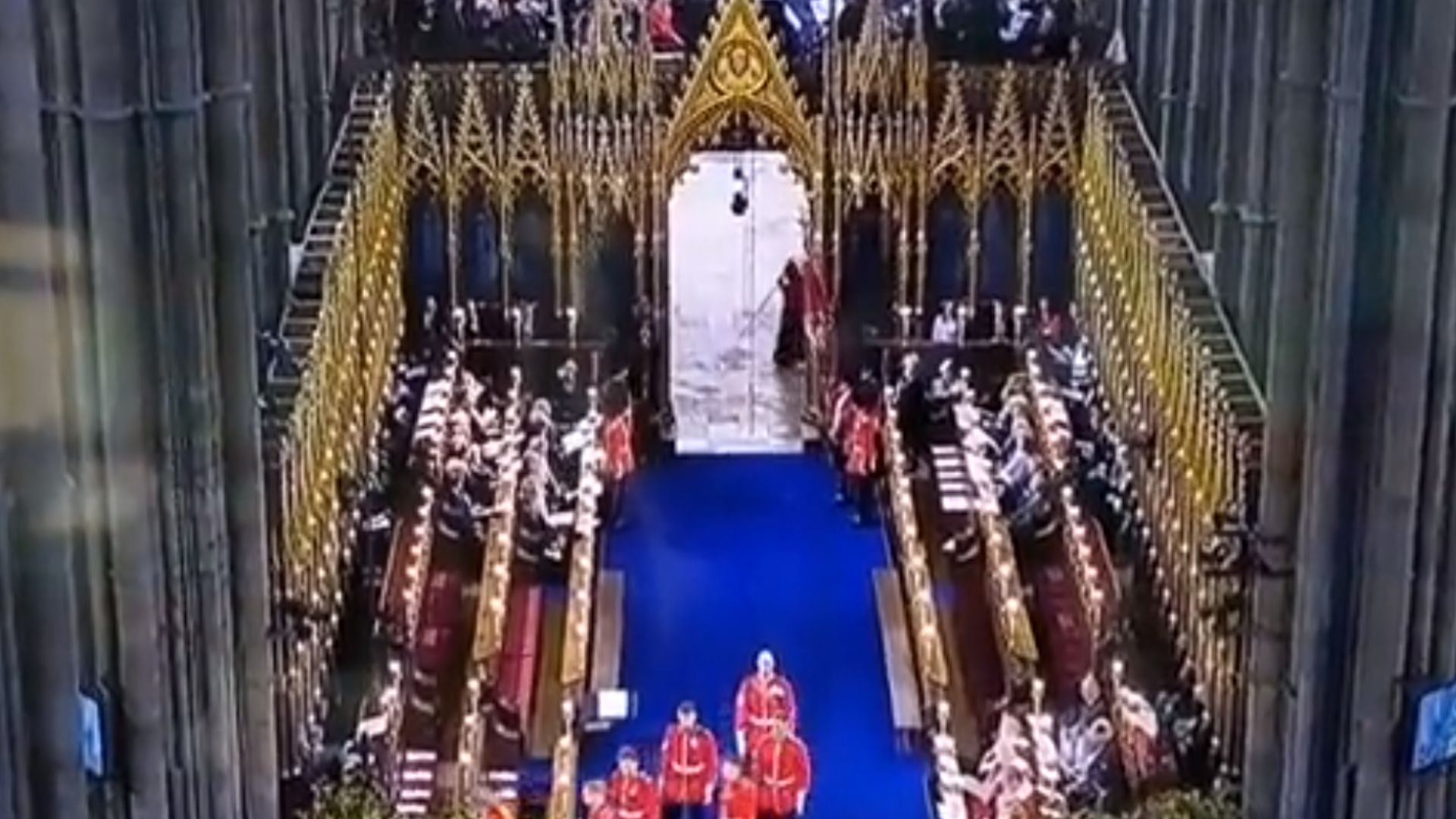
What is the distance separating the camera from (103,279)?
19703 mm

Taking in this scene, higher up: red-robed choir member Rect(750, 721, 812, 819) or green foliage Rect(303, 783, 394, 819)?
green foliage Rect(303, 783, 394, 819)

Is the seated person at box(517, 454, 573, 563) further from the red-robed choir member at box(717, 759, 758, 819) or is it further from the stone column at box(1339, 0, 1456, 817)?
the stone column at box(1339, 0, 1456, 817)

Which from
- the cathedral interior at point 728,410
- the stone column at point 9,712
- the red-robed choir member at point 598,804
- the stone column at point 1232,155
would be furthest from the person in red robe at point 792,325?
the stone column at point 9,712

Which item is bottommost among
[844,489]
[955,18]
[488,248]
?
[844,489]

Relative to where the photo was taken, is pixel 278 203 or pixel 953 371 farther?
pixel 953 371

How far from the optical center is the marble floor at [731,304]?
3272cm

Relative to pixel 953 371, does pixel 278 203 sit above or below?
above

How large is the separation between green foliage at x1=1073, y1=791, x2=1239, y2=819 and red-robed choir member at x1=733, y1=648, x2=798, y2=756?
8.79ft

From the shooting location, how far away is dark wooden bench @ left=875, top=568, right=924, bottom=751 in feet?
85.0

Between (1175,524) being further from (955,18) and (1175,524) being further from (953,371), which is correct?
(955,18)

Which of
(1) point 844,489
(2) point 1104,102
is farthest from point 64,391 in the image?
(2) point 1104,102

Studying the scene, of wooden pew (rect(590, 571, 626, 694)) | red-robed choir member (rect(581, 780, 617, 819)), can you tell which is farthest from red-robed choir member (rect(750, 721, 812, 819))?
wooden pew (rect(590, 571, 626, 694))

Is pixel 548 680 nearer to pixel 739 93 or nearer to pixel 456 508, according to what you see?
pixel 456 508

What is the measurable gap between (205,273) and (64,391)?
1.40 metres
